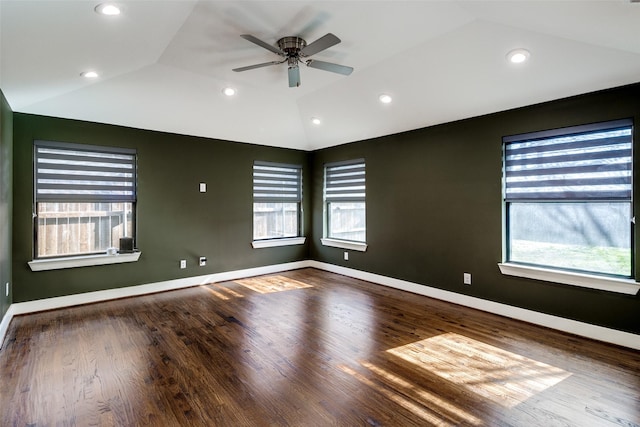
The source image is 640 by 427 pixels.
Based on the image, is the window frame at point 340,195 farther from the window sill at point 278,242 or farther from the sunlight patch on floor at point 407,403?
the sunlight patch on floor at point 407,403

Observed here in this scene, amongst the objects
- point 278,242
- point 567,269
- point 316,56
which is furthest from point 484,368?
point 278,242

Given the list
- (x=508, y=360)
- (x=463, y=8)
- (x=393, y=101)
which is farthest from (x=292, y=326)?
(x=463, y=8)

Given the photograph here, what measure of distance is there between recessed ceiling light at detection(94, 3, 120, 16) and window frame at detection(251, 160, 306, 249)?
364 centimetres

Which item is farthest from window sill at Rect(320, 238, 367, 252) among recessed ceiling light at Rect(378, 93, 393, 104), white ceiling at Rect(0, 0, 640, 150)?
recessed ceiling light at Rect(378, 93, 393, 104)

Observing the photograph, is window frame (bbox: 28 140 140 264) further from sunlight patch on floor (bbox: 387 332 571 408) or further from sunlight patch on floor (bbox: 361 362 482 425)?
sunlight patch on floor (bbox: 387 332 571 408)

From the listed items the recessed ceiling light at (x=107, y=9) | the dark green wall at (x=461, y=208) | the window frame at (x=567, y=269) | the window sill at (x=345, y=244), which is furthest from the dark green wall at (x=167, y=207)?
the window frame at (x=567, y=269)

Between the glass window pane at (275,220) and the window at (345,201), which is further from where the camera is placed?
the glass window pane at (275,220)

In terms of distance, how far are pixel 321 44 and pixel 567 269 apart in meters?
3.21

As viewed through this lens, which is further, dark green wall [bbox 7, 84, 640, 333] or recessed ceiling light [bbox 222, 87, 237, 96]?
recessed ceiling light [bbox 222, 87, 237, 96]

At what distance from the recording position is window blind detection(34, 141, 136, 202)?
3.98 metres

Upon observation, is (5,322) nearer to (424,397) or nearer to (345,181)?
(424,397)

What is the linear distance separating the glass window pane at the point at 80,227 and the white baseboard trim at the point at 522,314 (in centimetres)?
368

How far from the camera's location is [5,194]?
3336mm

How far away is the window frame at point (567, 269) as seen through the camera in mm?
2980
